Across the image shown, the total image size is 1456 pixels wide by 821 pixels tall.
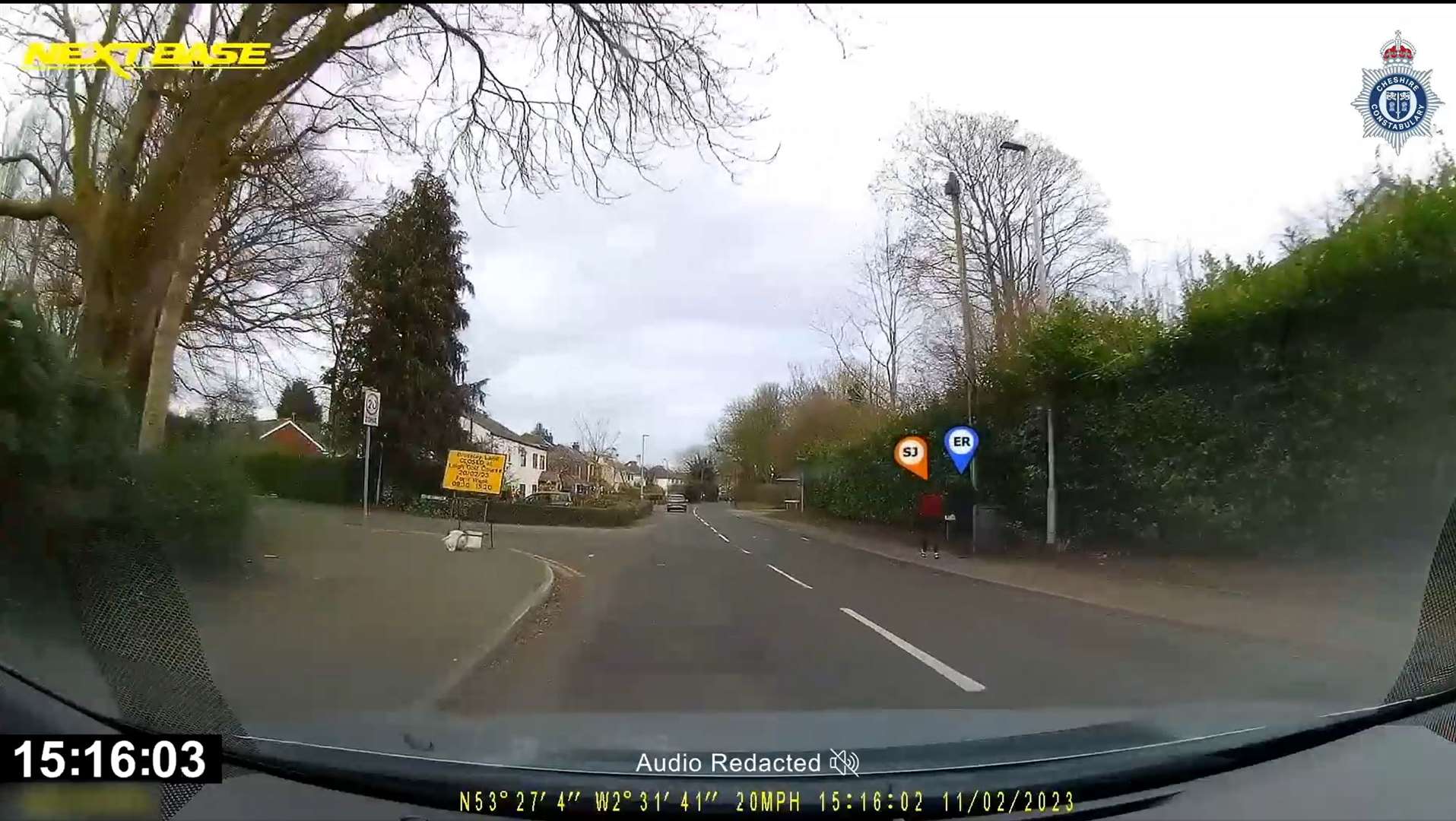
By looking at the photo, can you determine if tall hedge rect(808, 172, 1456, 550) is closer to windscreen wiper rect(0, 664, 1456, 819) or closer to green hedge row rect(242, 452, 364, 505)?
windscreen wiper rect(0, 664, 1456, 819)

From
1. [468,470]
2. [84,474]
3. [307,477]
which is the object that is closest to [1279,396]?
[468,470]

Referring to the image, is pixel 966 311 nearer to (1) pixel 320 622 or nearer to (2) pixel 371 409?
(2) pixel 371 409

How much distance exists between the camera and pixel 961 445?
21859mm

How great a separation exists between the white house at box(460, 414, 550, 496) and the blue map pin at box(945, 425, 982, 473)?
36.9ft

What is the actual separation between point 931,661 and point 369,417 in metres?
Result: 5.48

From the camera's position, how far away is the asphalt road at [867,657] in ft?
19.6

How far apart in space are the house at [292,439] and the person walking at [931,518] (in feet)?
51.0

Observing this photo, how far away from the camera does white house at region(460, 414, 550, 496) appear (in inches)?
334

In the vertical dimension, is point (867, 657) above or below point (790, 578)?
above

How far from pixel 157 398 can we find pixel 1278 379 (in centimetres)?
1268

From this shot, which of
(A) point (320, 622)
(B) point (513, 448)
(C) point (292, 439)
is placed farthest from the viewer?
(B) point (513, 448)
